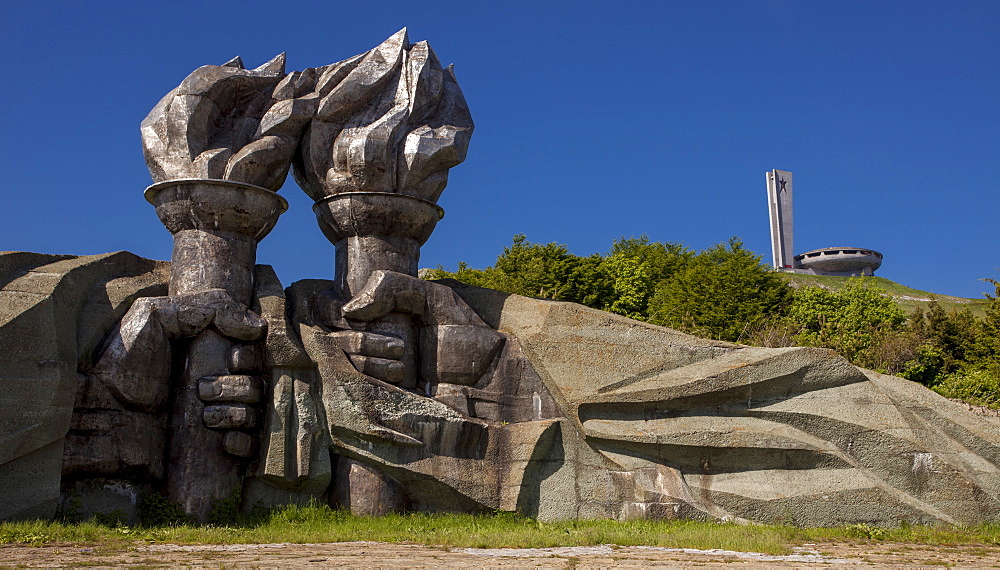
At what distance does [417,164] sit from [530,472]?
4423mm

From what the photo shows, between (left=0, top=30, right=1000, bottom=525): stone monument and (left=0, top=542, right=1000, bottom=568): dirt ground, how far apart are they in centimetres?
200

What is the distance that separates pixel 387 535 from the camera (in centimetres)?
1064

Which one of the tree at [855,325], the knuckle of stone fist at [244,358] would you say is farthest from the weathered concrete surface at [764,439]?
the tree at [855,325]

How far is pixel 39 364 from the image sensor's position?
10633mm

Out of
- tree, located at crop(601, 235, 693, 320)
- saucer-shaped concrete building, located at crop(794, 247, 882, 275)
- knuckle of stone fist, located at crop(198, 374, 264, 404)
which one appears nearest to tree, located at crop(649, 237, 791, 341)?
tree, located at crop(601, 235, 693, 320)

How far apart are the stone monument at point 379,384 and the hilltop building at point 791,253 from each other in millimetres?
74374

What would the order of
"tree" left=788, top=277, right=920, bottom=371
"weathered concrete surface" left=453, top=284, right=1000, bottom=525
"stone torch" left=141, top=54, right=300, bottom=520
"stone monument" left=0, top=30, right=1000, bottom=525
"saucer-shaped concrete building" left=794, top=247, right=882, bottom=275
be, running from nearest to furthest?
"stone monument" left=0, top=30, right=1000, bottom=525 < "stone torch" left=141, top=54, right=300, bottom=520 < "weathered concrete surface" left=453, top=284, right=1000, bottom=525 < "tree" left=788, top=277, right=920, bottom=371 < "saucer-shaped concrete building" left=794, top=247, right=882, bottom=275

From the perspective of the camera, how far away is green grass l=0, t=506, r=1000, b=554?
981 centimetres

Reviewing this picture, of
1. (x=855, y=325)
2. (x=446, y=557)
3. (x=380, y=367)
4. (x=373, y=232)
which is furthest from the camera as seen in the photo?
(x=855, y=325)

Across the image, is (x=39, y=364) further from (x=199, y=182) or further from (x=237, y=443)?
(x=199, y=182)

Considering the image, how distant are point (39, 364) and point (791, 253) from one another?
81753 mm

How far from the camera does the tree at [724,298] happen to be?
29656mm

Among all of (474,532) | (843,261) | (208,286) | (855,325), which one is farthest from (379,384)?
(843,261)

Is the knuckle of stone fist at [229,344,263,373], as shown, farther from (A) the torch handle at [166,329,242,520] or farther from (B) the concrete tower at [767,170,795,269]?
(B) the concrete tower at [767,170,795,269]
